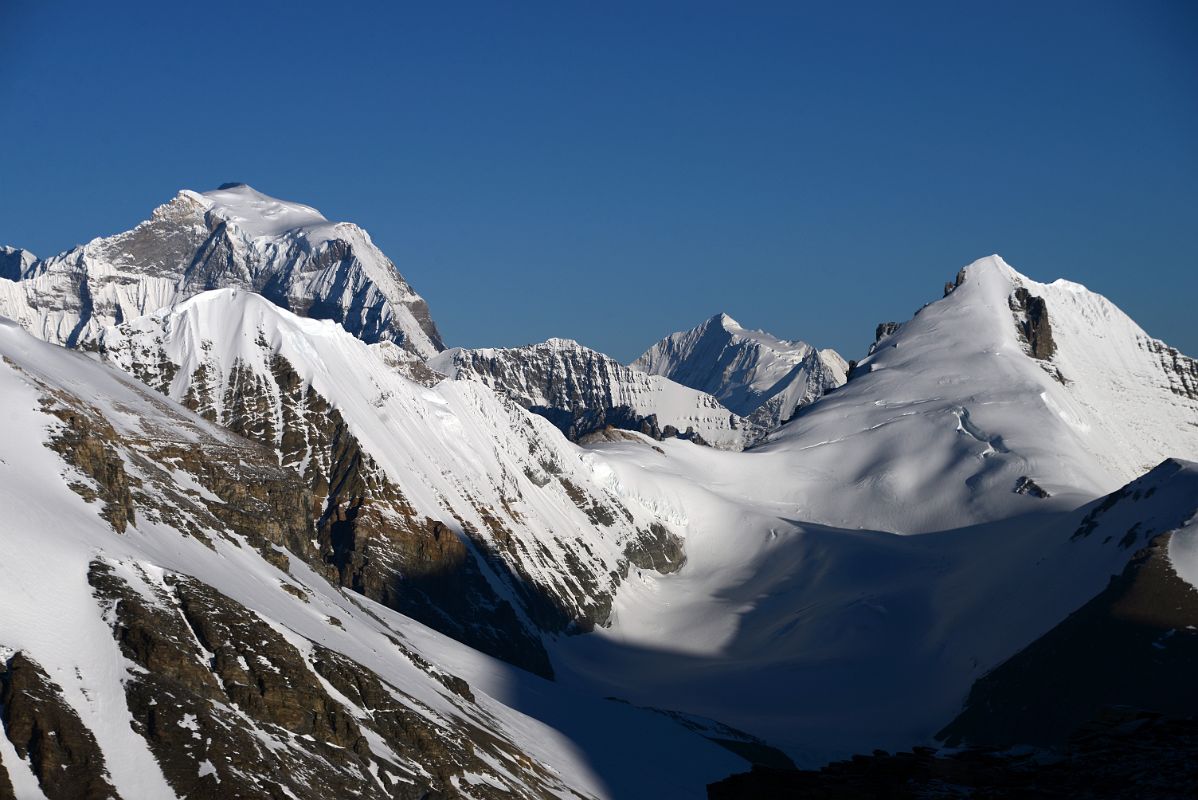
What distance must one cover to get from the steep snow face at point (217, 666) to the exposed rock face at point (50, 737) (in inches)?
6.5

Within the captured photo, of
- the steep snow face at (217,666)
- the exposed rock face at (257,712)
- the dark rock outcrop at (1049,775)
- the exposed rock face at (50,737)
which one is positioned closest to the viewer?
the exposed rock face at (50,737)

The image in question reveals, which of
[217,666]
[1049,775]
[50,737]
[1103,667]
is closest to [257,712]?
[217,666]

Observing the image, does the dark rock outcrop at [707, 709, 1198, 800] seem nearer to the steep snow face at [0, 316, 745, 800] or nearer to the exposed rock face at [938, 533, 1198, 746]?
the steep snow face at [0, 316, 745, 800]

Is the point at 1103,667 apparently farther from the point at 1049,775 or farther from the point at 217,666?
the point at 217,666

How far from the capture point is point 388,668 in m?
103

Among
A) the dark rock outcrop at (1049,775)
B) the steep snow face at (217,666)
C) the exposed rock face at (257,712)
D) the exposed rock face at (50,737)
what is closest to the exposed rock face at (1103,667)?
the steep snow face at (217,666)

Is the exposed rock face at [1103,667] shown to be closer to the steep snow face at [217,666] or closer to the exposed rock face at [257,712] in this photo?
the steep snow face at [217,666]

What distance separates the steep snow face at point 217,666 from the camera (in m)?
68.5

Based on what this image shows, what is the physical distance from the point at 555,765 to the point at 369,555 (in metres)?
81.6

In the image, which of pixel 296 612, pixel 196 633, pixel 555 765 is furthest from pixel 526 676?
pixel 196 633

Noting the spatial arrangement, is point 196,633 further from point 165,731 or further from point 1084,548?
point 1084,548

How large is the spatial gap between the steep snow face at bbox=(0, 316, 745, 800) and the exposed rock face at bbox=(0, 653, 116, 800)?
0.17 meters

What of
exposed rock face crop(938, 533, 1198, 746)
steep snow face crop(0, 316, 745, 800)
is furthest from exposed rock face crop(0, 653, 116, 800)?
exposed rock face crop(938, 533, 1198, 746)

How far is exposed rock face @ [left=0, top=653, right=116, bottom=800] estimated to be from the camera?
202 feet
